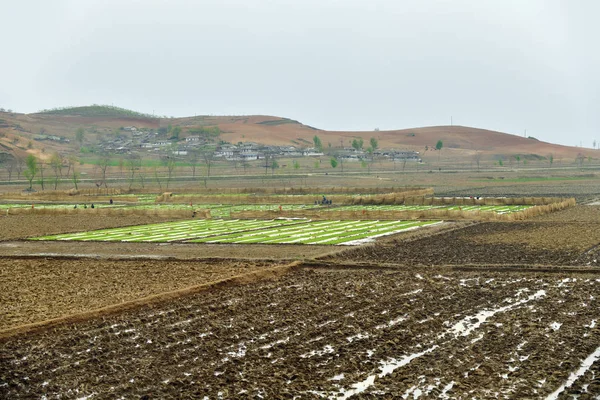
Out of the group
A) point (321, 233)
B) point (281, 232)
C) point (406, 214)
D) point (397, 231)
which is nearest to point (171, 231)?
point (281, 232)

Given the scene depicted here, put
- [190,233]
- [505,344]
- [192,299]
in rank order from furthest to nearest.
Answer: [190,233] < [192,299] < [505,344]

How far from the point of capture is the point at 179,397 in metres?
11.9

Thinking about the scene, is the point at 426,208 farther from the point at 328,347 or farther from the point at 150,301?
the point at 328,347

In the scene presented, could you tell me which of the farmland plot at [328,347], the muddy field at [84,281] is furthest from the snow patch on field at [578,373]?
the muddy field at [84,281]

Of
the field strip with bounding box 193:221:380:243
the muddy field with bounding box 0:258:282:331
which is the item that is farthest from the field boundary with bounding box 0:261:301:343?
the field strip with bounding box 193:221:380:243

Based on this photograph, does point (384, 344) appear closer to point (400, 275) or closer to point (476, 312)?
point (476, 312)

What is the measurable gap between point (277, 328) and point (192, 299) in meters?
3.99

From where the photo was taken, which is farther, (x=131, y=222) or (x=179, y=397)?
(x=131, y=222)

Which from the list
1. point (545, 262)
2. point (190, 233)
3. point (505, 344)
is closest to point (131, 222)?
point (190, 233)

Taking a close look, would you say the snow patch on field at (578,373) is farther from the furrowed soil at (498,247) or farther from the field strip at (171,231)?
the field strip at (171,231)

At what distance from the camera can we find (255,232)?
1496 inches

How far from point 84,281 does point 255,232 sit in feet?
50.5

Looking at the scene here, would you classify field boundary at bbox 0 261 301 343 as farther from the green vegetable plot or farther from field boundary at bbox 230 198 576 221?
field boundary at bbox 230 198 576 221

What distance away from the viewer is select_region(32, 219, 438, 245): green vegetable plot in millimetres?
34531
